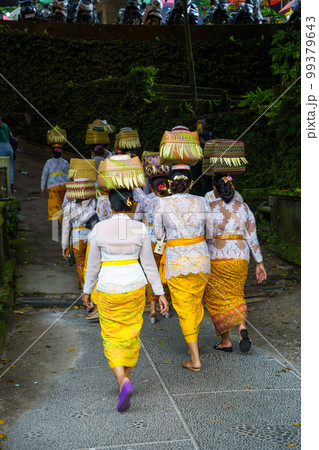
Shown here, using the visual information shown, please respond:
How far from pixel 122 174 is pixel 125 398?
1.64 metres

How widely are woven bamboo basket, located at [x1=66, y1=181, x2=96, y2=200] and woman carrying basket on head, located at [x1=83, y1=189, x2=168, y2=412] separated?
7.45 ft

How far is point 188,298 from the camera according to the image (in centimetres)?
512

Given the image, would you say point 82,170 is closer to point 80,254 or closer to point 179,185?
point 80,254

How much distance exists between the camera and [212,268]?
548 cm

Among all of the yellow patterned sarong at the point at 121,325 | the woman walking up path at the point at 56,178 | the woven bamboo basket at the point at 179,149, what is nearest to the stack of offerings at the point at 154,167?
the woven bamboo basket at the point at 179,149

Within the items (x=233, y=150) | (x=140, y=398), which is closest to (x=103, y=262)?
(x=140, y=398)

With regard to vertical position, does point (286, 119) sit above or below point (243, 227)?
above

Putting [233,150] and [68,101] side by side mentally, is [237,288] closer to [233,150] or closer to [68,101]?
[233,150]

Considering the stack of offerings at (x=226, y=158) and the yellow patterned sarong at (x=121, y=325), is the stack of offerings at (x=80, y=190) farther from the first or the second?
the yellow patterned sarong at (x=121, y=325)

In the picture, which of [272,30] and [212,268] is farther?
[272,30]

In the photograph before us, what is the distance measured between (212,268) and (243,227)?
19.0 inches

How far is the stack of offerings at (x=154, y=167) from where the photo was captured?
6.45 m

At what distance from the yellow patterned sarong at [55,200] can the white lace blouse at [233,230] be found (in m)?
4.92

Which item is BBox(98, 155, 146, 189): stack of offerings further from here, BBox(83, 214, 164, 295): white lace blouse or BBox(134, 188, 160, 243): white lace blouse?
BBox(134, 188, 160, 243): white lace blouse
